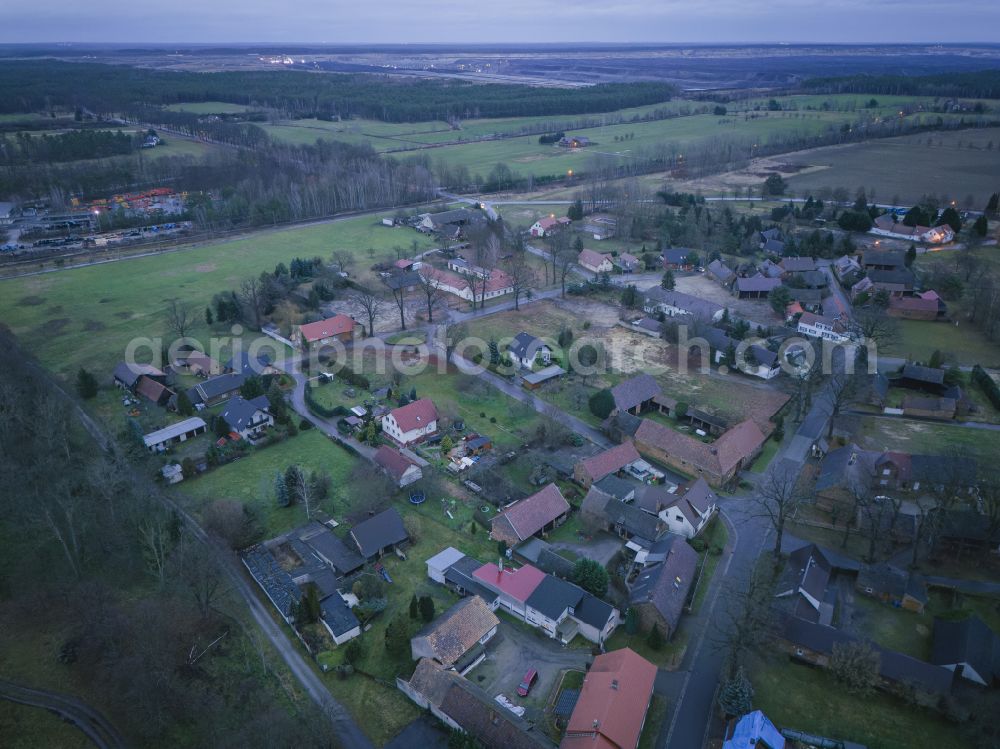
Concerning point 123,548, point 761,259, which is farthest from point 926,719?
point 761,259

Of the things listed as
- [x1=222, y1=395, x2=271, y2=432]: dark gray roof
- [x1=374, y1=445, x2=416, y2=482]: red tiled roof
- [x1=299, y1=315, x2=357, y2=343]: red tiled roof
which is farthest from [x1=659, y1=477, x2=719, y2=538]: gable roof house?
[x1=299, y1=315, x2=357, y2=343]: red tiled roof

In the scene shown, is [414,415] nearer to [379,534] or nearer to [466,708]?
[379,534]

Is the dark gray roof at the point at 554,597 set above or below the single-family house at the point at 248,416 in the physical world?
above

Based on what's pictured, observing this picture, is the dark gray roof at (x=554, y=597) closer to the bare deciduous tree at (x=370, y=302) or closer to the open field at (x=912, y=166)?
the bare deciduous tree at (x=370, y=302)

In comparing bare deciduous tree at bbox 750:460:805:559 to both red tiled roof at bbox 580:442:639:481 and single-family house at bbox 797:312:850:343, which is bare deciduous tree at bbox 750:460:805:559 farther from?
single-family house at bbox 797:312:850:343

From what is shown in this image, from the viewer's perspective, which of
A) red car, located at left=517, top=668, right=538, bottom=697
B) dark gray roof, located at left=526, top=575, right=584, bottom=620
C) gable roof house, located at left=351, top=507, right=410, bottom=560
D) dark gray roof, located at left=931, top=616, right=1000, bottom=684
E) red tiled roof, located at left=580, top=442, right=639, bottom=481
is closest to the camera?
dark gray roof, located at left=931, top=616, right=1000, bottom=684

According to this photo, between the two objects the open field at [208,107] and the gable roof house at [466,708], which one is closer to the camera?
the gable roof house at [466,708]

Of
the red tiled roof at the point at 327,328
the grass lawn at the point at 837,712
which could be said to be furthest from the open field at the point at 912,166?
the grass lawn at the point at 837,712

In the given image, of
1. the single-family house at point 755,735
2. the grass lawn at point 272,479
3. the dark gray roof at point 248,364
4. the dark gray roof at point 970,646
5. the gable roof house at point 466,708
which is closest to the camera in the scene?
the single-family house at point 755,735
